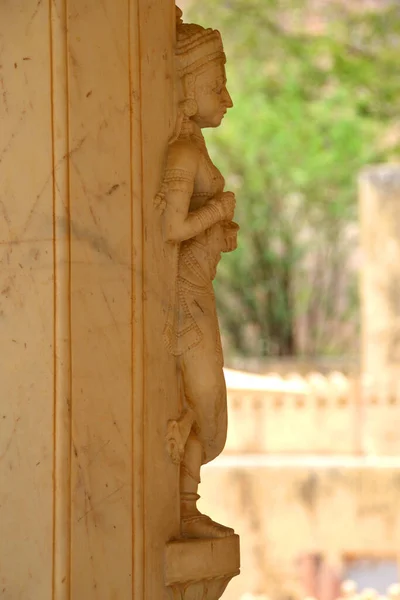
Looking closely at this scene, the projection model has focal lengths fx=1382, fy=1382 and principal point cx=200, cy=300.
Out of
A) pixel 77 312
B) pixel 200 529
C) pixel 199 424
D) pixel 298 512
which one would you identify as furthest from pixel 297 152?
pixel 77 312

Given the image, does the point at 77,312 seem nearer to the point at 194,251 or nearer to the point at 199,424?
the point at 194,251

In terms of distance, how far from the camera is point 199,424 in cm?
447

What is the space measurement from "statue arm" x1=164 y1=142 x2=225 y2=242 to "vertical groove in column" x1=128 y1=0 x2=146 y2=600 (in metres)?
0.12

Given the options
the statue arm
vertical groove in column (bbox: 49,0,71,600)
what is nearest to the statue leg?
the statue arm

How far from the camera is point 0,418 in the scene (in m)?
4.05

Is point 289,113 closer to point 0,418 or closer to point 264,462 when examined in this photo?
point 264,462

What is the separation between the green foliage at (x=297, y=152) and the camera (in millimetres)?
17828

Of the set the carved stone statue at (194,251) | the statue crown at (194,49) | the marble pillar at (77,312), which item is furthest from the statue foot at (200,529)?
the statue crown at (194,49)

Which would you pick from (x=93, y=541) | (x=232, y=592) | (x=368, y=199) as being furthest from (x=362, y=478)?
(x=93, y=541)

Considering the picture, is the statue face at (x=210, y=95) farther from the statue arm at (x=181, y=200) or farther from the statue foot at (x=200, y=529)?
the statue foot at (x=200, y=529)

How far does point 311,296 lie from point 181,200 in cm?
1640

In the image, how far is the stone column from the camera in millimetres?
4000

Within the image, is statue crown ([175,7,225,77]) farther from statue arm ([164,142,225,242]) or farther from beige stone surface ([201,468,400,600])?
beige stone surface ([201,468,400,600])

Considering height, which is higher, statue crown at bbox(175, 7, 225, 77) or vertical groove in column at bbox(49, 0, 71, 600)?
statue crown at bbox(175, 7, 225, 77)
